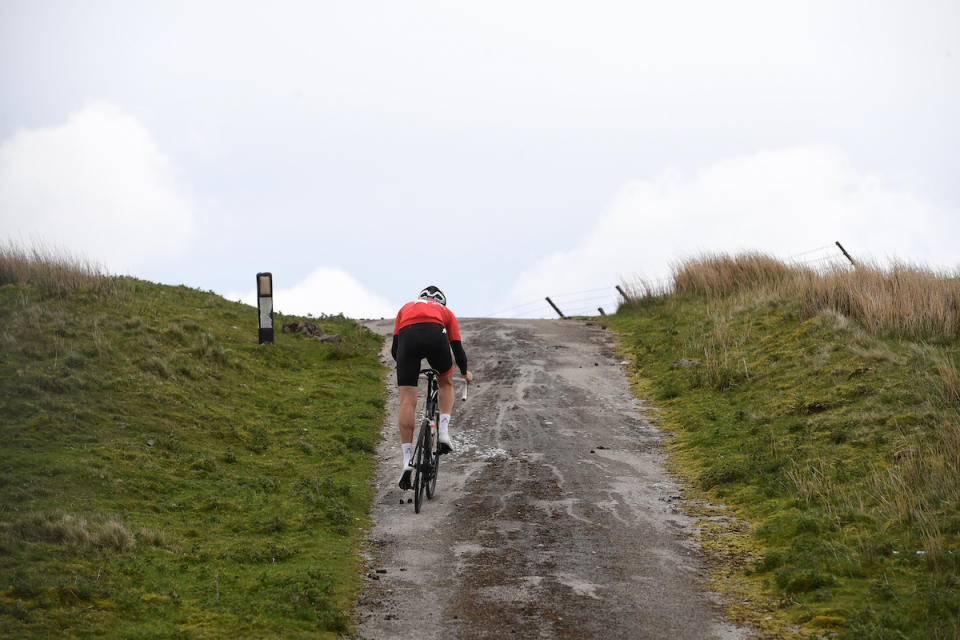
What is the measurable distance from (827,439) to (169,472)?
8.03m

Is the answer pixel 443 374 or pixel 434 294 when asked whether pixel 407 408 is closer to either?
pixel 443 374

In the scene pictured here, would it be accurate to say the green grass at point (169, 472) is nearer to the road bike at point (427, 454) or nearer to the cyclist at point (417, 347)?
the road bike at point (427, 454)

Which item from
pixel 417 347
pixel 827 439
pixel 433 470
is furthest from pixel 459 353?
pixel 827 439

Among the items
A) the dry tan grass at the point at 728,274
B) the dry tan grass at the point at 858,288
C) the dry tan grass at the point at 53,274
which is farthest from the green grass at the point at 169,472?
the dry tan grass at the point at 728,274

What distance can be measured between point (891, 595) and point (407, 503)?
5.09 m

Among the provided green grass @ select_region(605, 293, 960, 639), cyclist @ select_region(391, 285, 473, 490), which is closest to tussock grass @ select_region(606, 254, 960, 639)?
green grass @ select_region(605, 293, 960, 639)

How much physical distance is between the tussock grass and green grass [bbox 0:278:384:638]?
370cm

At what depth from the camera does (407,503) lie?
9.22 metres

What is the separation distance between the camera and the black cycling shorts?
8781 millimetres

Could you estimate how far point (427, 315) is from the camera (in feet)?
29.2

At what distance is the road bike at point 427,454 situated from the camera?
8828mm

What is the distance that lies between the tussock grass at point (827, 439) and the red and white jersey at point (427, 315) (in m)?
3.45

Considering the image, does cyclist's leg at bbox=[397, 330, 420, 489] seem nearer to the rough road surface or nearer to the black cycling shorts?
the black cycling shorts

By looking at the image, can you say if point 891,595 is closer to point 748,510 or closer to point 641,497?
point 748,510
